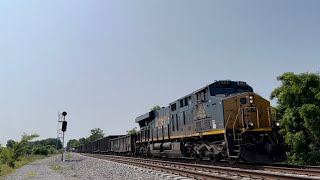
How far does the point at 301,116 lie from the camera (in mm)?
16766

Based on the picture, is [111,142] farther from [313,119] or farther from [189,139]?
[313,119]

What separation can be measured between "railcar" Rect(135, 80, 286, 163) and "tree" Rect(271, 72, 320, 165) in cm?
455

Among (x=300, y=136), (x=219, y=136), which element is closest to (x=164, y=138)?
(x=219, y=136)

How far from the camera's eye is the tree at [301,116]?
1645 cm

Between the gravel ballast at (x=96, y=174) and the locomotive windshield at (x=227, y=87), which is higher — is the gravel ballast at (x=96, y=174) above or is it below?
below

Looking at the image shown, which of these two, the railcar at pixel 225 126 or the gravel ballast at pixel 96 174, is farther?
the gravel ballast at pixel 96 174

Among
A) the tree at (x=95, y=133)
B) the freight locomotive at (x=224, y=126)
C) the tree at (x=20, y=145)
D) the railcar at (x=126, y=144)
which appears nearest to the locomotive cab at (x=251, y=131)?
the freight locomotive at (x=224, y=126)

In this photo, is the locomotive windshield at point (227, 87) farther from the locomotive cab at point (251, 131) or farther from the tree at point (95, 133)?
the tree at point (95, 133)

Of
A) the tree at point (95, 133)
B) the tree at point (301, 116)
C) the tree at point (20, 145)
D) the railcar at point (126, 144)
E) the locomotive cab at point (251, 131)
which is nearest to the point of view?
the locomotive cab at point (251, 131)

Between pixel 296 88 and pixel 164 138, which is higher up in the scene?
pixel 296 88

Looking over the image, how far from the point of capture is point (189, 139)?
1602cm

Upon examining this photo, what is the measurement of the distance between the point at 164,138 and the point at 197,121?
5.26 meters

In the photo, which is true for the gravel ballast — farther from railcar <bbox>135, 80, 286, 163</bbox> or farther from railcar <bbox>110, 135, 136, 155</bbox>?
railcar <bbox>110, 135, 136, 155</bbox>

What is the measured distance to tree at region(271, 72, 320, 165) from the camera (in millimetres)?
16453
